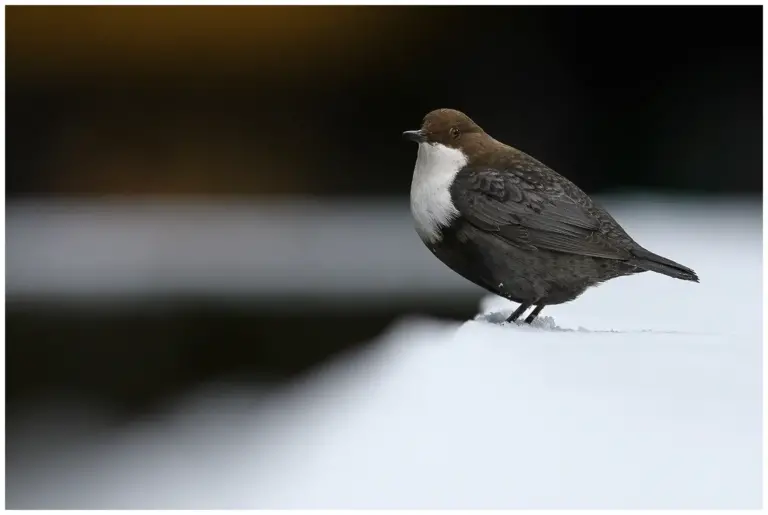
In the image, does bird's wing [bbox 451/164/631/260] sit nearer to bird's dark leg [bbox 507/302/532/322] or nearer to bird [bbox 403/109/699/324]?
bird [bbox 403/109/699/324]

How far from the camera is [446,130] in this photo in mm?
2199

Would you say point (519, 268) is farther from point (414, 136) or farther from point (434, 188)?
point (414, 136)

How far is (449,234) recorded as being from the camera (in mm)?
2160

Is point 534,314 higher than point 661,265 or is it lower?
lower

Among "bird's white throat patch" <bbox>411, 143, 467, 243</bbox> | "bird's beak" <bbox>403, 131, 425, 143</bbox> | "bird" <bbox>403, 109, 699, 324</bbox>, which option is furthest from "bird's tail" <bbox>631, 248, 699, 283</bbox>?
"bird's beak" <bbox>403, 131, 425, 143</bbox>

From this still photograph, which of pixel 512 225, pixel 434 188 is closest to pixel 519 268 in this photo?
pixel 512 225

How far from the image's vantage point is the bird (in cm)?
210

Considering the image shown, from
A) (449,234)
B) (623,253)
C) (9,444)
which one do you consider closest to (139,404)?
(9,444)

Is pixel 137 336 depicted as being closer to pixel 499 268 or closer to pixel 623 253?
pixel 499 268

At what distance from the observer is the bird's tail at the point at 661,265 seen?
2002 millimetres

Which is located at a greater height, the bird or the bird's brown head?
the bird's brown head

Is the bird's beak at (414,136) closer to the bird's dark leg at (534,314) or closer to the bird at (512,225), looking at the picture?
the bird at (512,225)

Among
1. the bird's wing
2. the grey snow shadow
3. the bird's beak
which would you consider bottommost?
the grey snow shadow

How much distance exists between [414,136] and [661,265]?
2.46 feet
